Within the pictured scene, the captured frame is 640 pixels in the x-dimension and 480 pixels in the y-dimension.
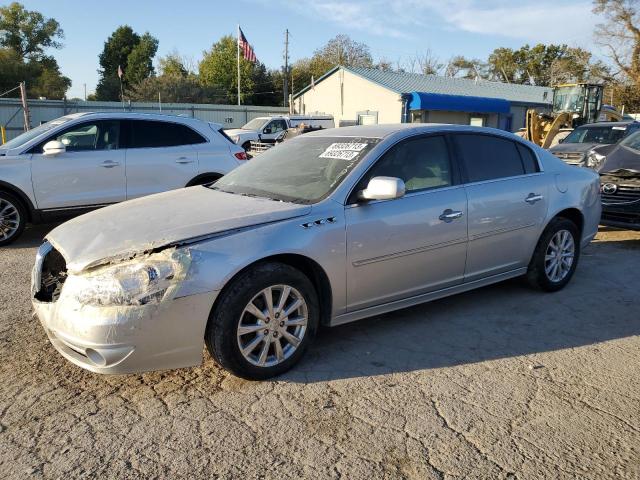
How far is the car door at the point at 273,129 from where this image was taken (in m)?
22.8

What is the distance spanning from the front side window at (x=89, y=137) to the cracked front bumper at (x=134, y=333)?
4.68 metres

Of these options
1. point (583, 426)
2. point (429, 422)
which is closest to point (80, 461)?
point (429, 422)

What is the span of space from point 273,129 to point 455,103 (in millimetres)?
15780

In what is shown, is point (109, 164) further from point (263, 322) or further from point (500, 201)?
point (500, 201)

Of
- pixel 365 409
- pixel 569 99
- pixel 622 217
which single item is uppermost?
pixel 569 99

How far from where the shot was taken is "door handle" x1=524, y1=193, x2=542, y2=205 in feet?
15.5

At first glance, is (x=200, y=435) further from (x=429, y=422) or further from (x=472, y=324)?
(x=472, y=324)

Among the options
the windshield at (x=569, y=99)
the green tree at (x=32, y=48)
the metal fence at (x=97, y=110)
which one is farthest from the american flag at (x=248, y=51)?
the green tree at (x=32, y=48)

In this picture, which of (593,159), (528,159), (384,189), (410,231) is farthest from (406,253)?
(593,159)

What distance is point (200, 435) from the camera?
281cm

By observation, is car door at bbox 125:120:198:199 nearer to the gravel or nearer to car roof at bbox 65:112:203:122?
car roof at bbox 65:112:203:122

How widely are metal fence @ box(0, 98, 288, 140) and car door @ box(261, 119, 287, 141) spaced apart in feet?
11.3

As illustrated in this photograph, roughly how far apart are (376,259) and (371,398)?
0.99m

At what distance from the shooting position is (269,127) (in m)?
23.3
